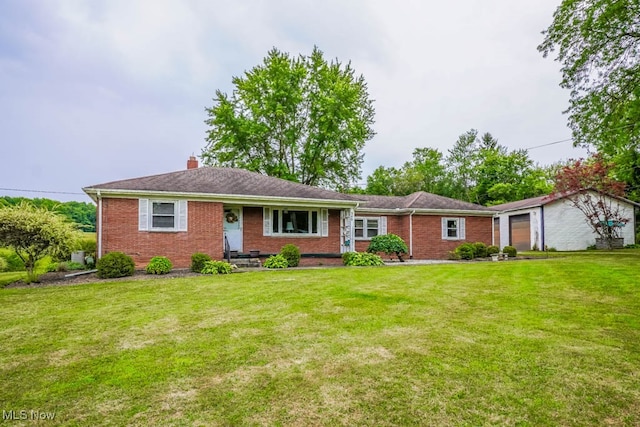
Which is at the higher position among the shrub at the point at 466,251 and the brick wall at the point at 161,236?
the brick wall at the point at 161,236

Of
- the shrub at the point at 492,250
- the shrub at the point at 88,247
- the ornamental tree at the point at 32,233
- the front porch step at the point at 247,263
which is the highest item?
the ornamental tree at the point at 32,233

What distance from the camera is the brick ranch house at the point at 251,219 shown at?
13695mm

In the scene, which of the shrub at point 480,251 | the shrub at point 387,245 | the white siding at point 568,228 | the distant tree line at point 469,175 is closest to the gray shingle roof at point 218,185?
the shrub at point 387,245

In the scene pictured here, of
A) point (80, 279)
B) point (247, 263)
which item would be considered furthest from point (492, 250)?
point (80, 279)

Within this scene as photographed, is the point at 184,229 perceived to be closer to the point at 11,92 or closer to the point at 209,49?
the point at 209,49

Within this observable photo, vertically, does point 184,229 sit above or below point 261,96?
below

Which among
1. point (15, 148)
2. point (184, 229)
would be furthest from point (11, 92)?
point (184, 229)

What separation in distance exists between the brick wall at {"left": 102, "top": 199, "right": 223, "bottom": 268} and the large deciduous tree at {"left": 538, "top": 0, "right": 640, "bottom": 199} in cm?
1597

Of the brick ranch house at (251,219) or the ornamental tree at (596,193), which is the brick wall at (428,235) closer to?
the brick ranch house at (251,219)

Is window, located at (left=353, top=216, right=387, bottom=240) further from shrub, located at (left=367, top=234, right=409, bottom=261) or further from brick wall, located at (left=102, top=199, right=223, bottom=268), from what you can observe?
brick wall, located at (left=102, top=199, right=223, bottom=268)

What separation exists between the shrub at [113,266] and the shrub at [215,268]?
7.77ft

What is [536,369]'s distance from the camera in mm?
3693

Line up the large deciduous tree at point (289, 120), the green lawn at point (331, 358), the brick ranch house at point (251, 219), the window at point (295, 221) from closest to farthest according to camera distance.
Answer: the green lawn at point (331, 358) < the brick ranch house at point (251, 219) < the window at point (295, 221) < the large deciduous tree at point (289, 120)

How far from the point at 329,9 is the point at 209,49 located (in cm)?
638
